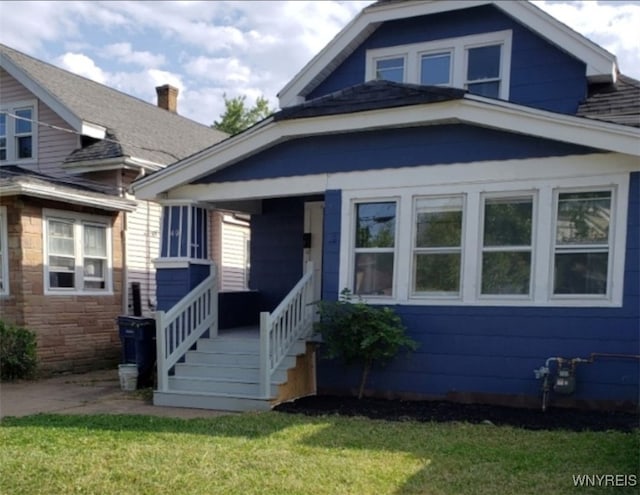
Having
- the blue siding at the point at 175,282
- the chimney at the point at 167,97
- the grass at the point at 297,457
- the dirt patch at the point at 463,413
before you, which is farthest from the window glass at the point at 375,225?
the chimney at the point at 167,97

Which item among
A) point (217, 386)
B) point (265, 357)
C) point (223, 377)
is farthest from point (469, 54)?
point (217, 386)

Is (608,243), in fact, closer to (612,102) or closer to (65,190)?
(612,102)

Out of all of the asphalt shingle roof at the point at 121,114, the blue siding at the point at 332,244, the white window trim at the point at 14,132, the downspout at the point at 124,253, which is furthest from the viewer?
the white window trim at the point at 14,132

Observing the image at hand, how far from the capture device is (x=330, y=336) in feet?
22.1

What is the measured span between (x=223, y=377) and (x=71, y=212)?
200 inches

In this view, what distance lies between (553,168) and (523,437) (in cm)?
306

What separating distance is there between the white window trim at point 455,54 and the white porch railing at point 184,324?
452 centimetres

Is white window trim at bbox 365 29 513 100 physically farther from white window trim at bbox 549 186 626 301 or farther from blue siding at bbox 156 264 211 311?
blue siding at bbox 156 264 211 311

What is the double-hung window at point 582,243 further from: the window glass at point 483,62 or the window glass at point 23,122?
the window glass at point 23,122

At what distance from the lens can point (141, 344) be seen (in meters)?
8.15

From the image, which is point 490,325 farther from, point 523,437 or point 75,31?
point 75,31

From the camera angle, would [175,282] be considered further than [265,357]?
Yes

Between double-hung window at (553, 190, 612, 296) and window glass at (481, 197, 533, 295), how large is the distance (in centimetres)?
33

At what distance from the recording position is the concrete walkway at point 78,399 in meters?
6.45
